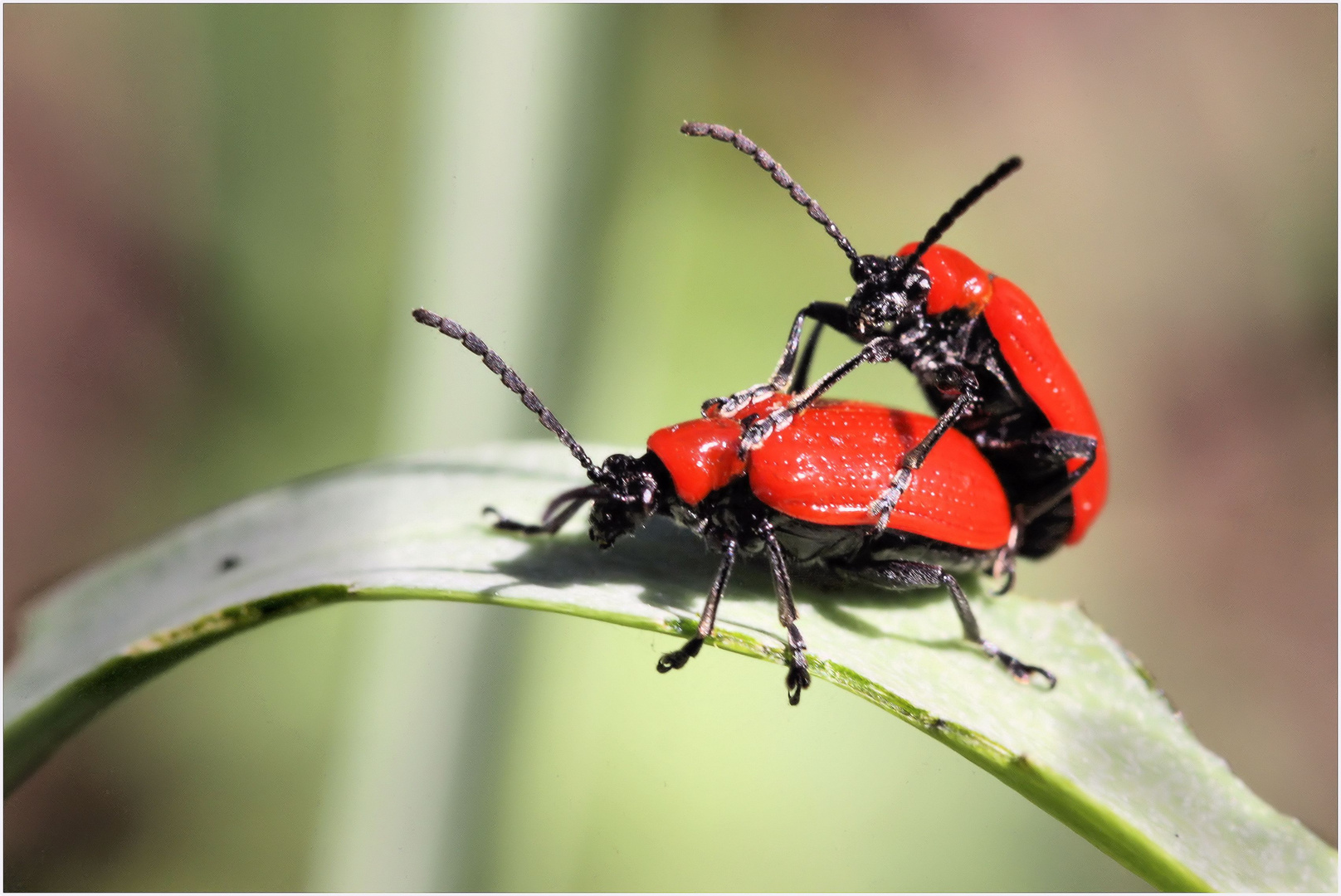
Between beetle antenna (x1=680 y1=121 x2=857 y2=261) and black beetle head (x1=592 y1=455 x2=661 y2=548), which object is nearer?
black beetle head (x1=592 y1=455 x2=661 y2=548)

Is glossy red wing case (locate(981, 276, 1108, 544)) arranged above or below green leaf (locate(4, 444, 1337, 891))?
above

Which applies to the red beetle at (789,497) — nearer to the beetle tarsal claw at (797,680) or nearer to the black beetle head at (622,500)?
the black beetle head at (622,500)

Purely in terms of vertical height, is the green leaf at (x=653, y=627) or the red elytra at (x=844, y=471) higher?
the red elytra at (x=844, y=471)

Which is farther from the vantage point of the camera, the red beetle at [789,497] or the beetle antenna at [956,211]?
the red beetle at [789,497]

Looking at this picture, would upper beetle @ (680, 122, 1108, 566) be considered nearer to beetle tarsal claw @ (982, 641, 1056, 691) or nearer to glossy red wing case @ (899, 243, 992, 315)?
glossy red wing case @ (899, 243, 992, 315)

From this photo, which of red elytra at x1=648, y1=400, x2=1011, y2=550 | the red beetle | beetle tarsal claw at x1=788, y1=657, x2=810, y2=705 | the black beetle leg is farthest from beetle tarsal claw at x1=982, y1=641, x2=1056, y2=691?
the black beetle leg

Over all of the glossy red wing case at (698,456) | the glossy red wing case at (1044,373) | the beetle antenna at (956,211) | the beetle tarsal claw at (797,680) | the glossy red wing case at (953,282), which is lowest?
the beetle tarsal claw at (797,680)

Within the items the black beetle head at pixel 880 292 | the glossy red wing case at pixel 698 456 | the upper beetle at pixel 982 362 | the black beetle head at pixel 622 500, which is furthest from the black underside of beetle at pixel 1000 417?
the black beetle head at pixel 622 500

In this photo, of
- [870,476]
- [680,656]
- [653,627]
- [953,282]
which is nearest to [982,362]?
[953,282]
